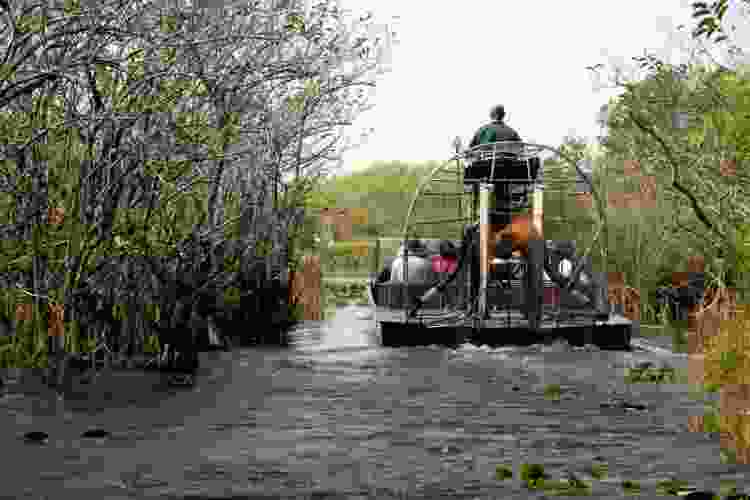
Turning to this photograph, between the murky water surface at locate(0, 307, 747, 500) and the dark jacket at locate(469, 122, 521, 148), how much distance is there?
13.6 ft

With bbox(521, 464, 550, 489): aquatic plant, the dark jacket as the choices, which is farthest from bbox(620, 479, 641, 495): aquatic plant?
the dark jacket

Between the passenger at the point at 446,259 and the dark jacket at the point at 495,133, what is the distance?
8.98ft

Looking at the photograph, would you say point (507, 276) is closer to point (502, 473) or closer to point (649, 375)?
point (649, 375)

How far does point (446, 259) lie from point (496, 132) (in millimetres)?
3678

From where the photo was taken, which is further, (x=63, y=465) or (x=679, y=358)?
(x=679, y=358)

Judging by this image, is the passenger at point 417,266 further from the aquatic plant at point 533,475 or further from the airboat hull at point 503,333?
the aquatic plant at point 533,475

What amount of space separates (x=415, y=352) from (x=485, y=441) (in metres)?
9.46

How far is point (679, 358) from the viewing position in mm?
20531

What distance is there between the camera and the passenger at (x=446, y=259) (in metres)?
24.5

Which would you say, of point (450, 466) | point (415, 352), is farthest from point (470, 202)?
point (450, 466)

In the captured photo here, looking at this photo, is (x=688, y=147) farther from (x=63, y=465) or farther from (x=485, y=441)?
(x=63, y=465)

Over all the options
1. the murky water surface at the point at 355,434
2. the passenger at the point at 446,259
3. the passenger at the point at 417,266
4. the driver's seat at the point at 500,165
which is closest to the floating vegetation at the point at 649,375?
the murky water surface at the point at 355,434

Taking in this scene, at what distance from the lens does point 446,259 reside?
2500 centimetres

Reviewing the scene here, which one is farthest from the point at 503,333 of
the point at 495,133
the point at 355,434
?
the point at 355,434
